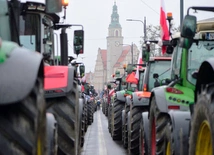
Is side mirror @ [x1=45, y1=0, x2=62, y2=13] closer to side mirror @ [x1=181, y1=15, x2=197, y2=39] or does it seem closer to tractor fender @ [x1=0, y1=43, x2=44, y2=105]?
side mirror @ [x1=181, y1=15, x2=197, y2=39]

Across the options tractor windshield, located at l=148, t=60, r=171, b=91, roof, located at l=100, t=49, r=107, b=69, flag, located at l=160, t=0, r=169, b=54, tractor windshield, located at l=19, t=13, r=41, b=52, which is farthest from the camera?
roof, located at l=100, t=49, r=107, b=69

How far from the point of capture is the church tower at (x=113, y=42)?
176125 mm

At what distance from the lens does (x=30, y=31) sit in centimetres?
741

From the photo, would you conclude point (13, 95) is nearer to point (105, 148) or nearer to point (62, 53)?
point (62, 53)

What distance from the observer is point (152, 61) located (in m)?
12.5

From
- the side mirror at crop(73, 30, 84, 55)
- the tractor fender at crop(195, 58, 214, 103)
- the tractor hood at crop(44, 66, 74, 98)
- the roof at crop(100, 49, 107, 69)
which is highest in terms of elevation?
the side mirror at crop(73, 30, 84, 55)

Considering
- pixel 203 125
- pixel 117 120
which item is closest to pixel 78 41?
pixel 203 125

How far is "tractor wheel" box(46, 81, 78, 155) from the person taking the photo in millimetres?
6770

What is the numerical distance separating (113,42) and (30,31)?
17245 cm

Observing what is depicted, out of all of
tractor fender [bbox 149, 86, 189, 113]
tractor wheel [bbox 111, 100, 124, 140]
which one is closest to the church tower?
tractor wheel [bbox 111, 100, 124, 140]

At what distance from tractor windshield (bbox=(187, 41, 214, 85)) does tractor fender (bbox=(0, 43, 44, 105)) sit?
14.6ft

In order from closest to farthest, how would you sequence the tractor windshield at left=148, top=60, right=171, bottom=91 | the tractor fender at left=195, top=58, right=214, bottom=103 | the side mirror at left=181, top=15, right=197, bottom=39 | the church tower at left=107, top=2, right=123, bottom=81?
1. the tractor fender at left=195, top=58, right=214, bottom=103
2. the side mirror at left=181, top=15, right=197, bottom=39
3. the tractor windshield at left=148, top=60, right=171, bottom=91
4. the church tower at left=107, top=2, right=123, bottom=81

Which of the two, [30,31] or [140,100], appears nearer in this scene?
[30,31]

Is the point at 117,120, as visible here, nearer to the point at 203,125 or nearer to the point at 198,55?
the point at 198,55
